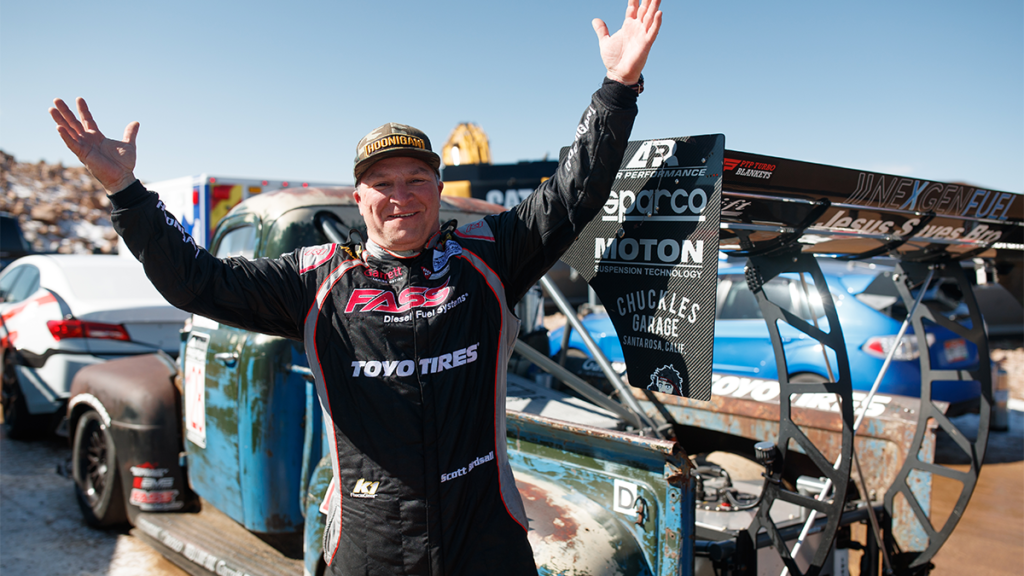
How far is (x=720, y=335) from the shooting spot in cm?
648

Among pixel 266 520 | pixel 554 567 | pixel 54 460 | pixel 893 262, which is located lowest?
pixel 54 460

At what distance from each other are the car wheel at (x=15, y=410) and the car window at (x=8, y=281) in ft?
2.98

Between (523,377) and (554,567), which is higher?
(523,377)

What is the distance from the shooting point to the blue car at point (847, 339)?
5633 millimetres

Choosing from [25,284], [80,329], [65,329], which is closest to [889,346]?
[80,329]

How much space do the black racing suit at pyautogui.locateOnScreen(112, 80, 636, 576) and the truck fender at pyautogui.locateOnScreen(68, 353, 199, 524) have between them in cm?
245

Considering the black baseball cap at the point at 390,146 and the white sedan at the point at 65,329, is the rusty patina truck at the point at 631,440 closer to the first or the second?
the black baseball cap at the point at 390,146

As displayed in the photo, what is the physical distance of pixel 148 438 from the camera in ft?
12.7

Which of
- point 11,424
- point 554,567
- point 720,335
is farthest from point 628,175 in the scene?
point 11,424

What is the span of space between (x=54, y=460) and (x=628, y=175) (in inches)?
258

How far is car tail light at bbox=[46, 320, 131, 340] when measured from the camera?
20.0 feet

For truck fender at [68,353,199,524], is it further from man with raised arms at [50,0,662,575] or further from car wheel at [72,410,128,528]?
man with raised arms at [50,0,662,575]

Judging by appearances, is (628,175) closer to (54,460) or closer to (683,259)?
(683,259)

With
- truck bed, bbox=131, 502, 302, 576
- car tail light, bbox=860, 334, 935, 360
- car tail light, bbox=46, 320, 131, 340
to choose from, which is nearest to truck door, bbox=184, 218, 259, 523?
truck bed, bbox=131, 502, 302, 576
